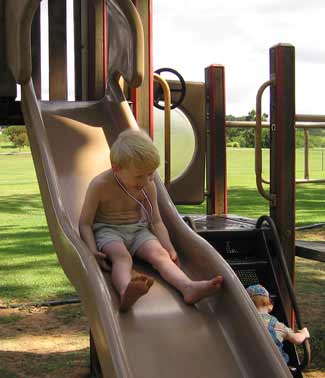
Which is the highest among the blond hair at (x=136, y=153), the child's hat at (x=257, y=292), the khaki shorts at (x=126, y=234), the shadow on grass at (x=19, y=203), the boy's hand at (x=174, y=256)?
the blond hair at (x=136, y=153)

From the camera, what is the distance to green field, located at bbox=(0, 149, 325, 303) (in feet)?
22.4

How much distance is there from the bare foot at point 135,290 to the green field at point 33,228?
3.39 m

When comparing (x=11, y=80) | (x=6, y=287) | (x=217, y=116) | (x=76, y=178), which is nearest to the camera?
(x=76, y=178)

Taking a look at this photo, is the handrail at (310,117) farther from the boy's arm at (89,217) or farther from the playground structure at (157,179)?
the boy's arm at (89,217)

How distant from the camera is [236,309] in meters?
3.17

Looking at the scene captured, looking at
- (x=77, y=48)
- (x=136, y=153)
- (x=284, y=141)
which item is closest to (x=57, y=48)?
(x=77, y=48)

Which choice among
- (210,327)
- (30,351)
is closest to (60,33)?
(30,351)

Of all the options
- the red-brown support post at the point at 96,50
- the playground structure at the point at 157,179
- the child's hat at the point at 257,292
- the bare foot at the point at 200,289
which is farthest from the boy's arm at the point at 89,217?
the red-brown support post at the point at 96,50

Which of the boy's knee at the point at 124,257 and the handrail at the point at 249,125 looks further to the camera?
the handrail at the point at 249,125

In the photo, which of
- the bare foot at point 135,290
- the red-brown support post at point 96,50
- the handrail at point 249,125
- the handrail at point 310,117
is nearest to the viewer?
the bare foot at point 135,290

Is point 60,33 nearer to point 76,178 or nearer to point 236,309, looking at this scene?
point 76,178

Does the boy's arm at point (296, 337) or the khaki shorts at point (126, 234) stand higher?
the khaki shorts at point (126, 234)

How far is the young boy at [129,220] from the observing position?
3354 millimetres

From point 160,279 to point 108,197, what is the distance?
1.74 ft
